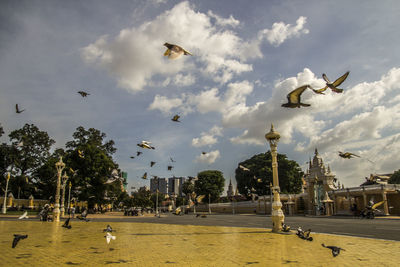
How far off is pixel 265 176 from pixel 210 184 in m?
21.8

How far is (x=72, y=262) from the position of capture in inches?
263

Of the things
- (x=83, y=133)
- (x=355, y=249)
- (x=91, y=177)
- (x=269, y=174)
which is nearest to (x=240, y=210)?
(x=269, y=174)

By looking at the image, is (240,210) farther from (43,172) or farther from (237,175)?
(43,172)

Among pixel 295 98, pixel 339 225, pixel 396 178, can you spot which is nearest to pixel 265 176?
pixel 396 178

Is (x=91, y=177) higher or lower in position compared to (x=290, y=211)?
higher

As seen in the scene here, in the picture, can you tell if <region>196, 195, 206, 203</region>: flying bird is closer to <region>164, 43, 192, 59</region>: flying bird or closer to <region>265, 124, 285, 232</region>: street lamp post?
<region>265, 124, 285, 232</region>: street lamp post

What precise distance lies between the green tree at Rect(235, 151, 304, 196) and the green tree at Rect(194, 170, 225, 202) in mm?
10736

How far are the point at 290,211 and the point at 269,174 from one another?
1431 cm

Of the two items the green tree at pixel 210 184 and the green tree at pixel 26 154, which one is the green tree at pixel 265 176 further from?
the green tree at pixel 26 154

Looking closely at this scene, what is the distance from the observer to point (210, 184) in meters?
80.8

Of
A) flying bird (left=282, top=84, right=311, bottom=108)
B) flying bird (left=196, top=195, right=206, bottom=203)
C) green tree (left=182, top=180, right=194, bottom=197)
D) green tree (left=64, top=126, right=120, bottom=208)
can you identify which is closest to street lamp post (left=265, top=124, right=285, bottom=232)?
flying bird (left=282, top=84, right=311, bottom=108)

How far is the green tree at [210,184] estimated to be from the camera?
80.9 meters

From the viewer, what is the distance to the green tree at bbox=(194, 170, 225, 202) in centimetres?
8088

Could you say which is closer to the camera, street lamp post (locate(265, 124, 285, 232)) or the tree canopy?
street lamp post (locate(265, 124, 285, 232))
